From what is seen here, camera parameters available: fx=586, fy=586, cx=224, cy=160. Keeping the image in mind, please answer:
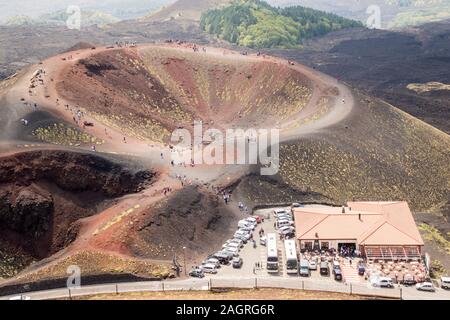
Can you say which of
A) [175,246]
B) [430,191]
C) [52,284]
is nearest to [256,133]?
[430,191]

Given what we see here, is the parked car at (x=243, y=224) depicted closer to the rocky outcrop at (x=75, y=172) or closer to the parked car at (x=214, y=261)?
the parked car at (x=214, y=261)

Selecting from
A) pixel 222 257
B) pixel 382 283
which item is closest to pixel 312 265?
pixel 382 283

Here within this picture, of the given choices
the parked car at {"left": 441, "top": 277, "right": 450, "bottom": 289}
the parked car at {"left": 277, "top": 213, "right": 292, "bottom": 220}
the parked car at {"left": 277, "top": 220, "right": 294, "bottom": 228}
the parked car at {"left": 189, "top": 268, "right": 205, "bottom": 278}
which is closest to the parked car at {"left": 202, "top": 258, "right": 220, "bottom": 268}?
the parked car at {"left": 189, "top": 268, "right": 205, "bottom": 278}

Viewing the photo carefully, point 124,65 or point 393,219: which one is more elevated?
point 124,65

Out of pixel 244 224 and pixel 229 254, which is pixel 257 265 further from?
pixel 244 224

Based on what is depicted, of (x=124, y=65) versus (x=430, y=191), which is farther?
(x=124, y=65)

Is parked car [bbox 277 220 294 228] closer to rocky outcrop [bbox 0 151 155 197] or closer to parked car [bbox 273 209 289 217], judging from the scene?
parked car [bbox 273 209 289 217]

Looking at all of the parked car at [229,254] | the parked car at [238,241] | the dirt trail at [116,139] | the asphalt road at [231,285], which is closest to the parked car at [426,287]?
the asphalt road at [231,285]

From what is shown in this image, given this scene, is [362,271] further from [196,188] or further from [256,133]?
[256,133]
